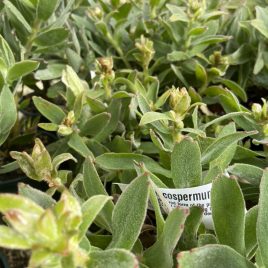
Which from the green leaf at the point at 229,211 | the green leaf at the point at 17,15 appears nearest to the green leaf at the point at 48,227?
the green leaf at the point at 229,211

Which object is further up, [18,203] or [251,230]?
[18,203]

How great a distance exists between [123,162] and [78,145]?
103 millimetres

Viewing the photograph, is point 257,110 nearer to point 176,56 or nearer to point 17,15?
point 176,56

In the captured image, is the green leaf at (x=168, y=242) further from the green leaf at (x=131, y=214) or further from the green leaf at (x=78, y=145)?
the green leaf at (x=78, y=145)

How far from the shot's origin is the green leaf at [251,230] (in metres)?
0.66

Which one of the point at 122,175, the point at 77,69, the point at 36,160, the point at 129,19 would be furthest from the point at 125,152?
the point at 129,19

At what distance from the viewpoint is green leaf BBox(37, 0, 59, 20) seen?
1.03 metres

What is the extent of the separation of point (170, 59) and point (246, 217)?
0.55m

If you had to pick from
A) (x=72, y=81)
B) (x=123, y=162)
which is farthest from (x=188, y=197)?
(x=72, y=81)

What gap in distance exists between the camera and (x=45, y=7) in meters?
1.04

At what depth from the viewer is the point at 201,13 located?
1.15 metres

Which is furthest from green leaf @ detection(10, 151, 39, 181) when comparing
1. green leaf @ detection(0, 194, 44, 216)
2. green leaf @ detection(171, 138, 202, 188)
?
green leaf @ detection(0, 194, 44, 216)

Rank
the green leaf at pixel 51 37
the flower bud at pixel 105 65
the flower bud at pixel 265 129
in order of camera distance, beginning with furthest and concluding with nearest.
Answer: the green leaf at pixel 51 37
the flower bud at pixel 105 65
the flower bud at pixel 265 129

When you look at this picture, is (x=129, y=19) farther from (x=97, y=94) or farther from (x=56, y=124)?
(x=56, y=124)
